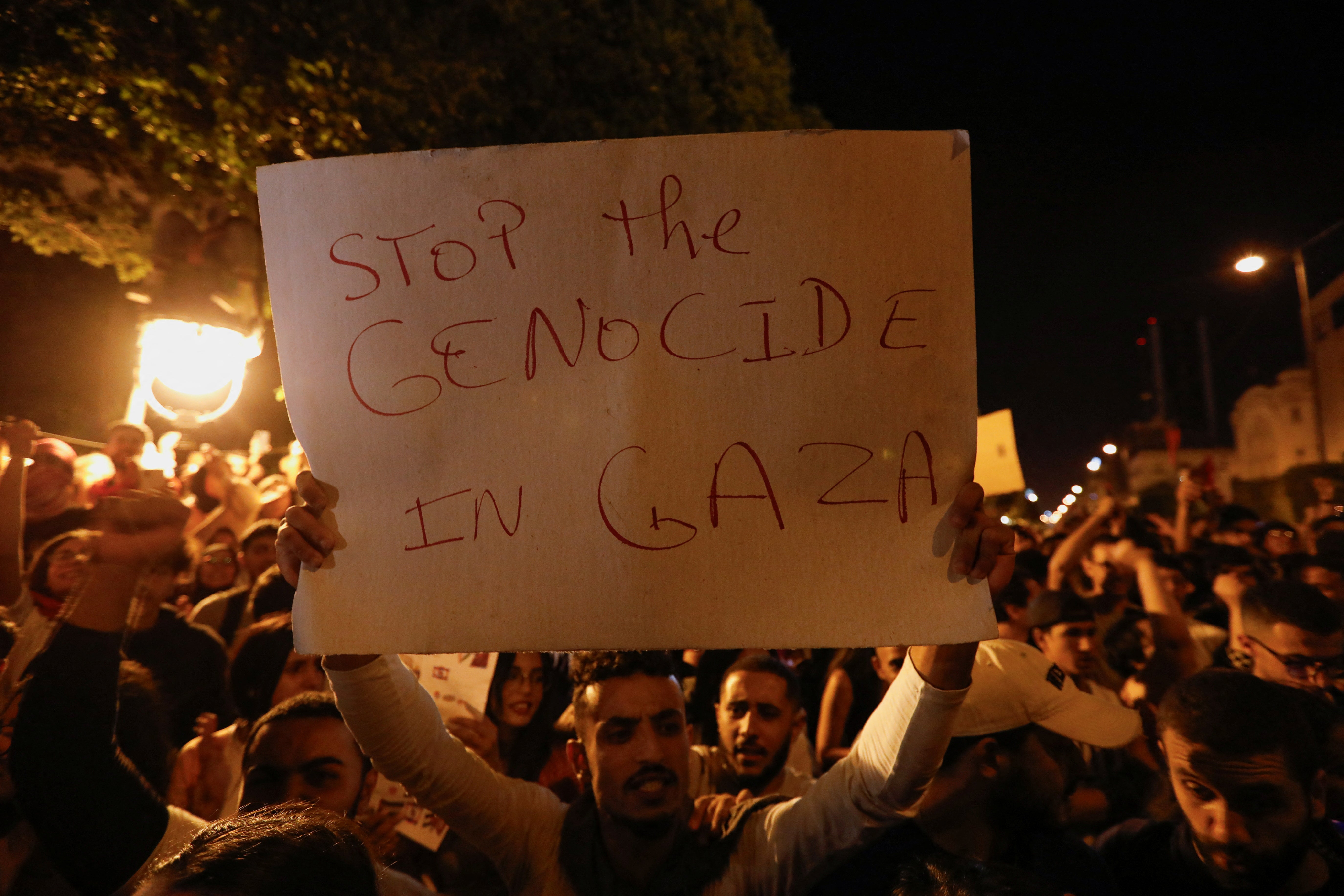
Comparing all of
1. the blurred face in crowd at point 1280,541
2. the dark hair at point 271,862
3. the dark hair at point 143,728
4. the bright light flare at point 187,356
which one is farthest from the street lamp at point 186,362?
the blurred face in crowd at point 1280,541

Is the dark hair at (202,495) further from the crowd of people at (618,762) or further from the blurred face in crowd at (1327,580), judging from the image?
the blurred face in crowd at (1327,580)

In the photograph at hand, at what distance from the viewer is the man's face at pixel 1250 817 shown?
1.81 m

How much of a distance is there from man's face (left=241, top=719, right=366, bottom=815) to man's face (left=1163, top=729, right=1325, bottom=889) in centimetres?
197

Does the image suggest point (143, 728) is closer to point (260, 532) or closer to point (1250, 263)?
point (260, 532)

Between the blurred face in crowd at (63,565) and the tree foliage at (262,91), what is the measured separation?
311cm

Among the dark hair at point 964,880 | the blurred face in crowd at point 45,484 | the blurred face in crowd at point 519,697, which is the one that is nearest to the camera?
the dark hair at point 964,880

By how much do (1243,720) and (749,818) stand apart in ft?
3.56

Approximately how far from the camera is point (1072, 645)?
3.63m

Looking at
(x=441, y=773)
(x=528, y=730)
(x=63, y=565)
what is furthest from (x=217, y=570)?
(x=441, y=773)

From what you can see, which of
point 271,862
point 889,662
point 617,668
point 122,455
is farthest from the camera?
point 122,455

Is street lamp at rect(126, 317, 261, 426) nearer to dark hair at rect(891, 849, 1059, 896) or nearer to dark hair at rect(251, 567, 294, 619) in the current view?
dark hair at rect(251, 567, 294, 619)

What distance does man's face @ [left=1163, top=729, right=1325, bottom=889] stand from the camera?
1812mm

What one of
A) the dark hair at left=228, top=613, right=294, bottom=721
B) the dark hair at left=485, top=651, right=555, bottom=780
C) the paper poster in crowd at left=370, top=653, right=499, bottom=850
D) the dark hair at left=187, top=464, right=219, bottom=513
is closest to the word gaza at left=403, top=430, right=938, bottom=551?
the paper poster in crowd at left=370, top=653, right=499, bottom=850

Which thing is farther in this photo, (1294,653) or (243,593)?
(243,593)
